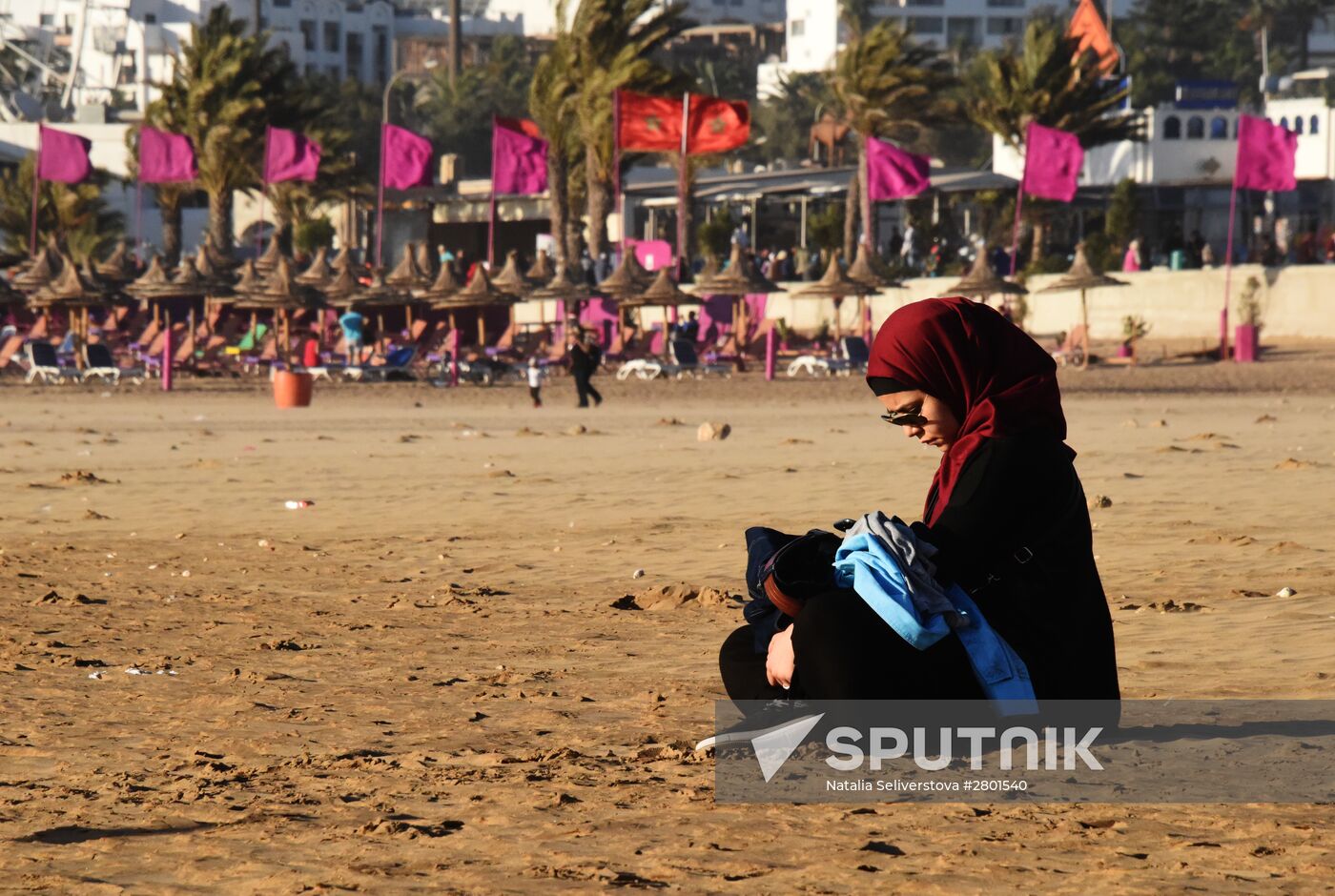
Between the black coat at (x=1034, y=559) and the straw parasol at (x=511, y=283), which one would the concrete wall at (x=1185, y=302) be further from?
the black coat at (x=1034, y=559)

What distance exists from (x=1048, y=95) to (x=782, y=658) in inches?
1874

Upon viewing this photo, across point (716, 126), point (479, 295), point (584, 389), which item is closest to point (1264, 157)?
point (716, 126)

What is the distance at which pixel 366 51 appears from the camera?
123 metres

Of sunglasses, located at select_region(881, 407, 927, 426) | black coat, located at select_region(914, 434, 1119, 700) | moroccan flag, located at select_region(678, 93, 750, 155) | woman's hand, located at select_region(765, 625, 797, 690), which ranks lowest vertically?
woman's hand, located at select_region(765, 625, 797, 690)

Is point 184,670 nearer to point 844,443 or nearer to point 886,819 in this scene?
point 886,819

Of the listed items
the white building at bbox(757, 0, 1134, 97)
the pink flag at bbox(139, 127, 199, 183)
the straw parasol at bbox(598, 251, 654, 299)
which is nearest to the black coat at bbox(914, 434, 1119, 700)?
the straw parasol at bbox(598, 251, 654, 299)

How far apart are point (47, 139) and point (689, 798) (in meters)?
44.0

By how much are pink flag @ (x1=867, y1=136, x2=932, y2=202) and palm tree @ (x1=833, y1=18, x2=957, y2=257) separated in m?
8.67

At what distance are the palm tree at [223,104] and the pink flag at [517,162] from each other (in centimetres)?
1323

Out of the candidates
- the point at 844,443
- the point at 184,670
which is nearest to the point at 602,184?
the point at 844,443

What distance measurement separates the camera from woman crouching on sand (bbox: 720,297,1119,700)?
4184 millimetres

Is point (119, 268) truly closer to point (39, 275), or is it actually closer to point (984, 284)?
point (39, 275)

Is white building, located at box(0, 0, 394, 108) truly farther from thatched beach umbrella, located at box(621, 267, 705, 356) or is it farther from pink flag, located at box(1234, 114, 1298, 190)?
pink flag, located at box(1234, 114, 1298, 190)

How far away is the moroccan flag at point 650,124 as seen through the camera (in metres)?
39.8
